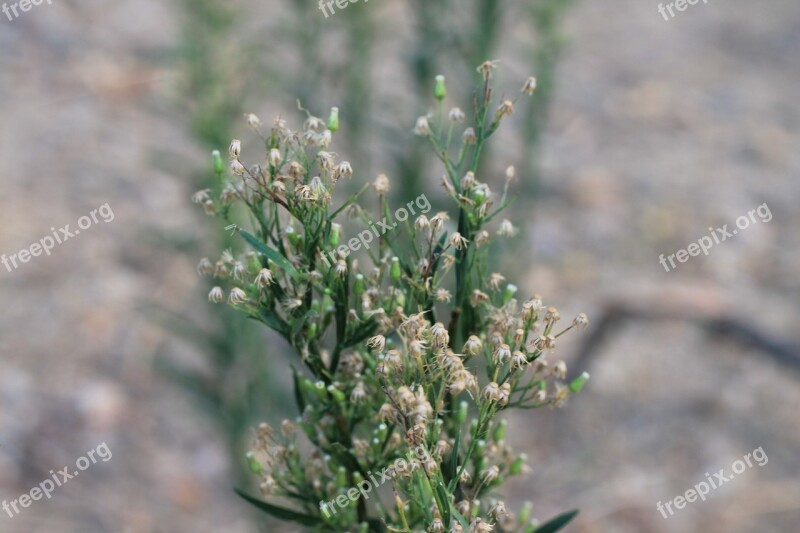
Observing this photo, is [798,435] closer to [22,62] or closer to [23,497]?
[23,497]

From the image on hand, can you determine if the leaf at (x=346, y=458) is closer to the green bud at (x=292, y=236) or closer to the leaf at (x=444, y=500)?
the leaf at (x=444, y=500)

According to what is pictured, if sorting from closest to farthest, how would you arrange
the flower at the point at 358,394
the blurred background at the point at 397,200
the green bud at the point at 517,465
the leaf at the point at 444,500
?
the leaf at the point at 444,500, the flower at the point at 358,394, the green bud at the point at 517,465, the blurred background at the point at 397,200

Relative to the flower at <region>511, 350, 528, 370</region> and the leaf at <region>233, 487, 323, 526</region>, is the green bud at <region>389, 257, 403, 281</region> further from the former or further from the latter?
the leaf at <region>233, 487, 323, 526</region>

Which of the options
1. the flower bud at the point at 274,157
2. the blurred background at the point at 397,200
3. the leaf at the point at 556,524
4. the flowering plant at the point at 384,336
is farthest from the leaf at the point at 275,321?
the blurred background at the point at 397,200

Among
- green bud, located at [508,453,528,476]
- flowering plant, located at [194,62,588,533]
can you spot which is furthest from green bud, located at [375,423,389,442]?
green bud, located at [508,453,528,476]

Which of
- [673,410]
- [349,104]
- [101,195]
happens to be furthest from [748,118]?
[101,195]

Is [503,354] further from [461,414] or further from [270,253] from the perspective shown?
[270,253]

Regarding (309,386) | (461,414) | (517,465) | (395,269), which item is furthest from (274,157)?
(517,465)
